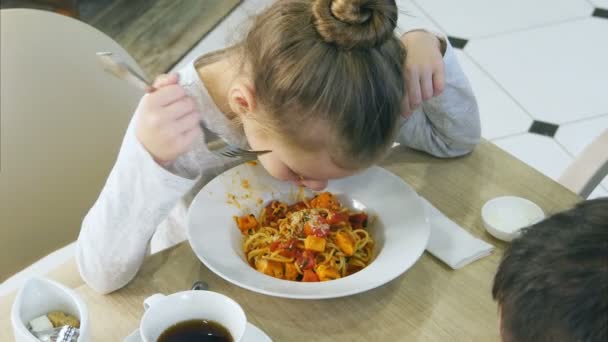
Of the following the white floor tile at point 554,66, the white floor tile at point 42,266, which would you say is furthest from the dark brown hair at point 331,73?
the white floor tile at point 554,66

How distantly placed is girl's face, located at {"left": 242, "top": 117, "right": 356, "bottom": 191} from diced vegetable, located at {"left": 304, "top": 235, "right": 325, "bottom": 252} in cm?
9

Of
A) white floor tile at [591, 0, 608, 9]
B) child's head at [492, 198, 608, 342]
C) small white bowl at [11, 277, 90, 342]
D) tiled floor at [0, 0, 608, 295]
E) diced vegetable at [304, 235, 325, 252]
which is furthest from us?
white floor tile at [591, 0, 608, 9]

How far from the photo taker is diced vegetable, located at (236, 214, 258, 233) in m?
1.06

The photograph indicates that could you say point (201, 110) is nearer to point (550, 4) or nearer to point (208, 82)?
point (208, 82)

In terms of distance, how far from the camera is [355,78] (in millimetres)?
915

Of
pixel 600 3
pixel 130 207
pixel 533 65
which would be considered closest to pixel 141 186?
pixel 130 207

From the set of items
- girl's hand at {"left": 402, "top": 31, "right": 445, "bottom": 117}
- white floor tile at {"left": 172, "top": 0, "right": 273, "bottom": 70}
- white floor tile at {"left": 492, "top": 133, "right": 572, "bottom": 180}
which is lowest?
white floor tile at {"left": 172, "top": 0, "right": 273, "bottom": 70}

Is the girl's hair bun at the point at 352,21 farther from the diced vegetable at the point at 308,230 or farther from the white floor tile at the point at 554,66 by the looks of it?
the white floor tile at the point at 554,66

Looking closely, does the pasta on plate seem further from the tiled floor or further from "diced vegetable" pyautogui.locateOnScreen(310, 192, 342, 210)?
the tiled floor

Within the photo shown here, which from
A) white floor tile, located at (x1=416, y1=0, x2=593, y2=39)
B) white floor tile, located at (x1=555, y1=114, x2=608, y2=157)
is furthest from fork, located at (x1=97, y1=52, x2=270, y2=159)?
white floor tile, located at (x1=416, y1=0, x2=593, y2=39)

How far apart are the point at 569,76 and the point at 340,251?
2.02 m

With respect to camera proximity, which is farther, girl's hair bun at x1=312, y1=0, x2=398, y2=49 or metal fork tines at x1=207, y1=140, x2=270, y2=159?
metal fork tines at x1=207, y1=140, x2=270, y2=159

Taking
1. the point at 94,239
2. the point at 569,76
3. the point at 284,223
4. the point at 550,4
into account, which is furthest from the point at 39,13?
the point at 550,4

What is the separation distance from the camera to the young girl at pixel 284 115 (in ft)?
2.98
